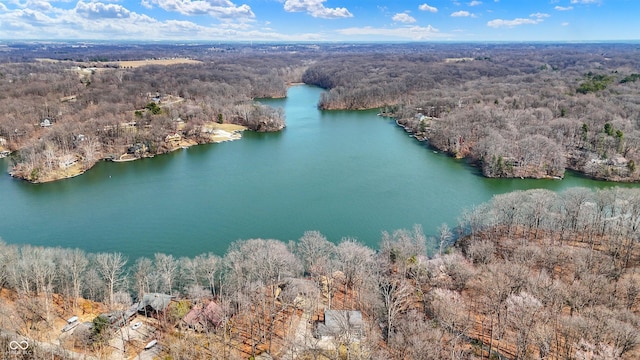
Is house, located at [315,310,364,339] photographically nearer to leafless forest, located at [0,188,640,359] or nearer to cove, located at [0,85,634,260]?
leafless forest, located at [0,188,640,359]

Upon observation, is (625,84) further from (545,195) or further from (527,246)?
(527,246)

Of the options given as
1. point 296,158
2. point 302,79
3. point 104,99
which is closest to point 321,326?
point 296,158

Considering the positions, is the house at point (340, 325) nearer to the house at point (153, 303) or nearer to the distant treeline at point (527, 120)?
the house at point (153, 303)

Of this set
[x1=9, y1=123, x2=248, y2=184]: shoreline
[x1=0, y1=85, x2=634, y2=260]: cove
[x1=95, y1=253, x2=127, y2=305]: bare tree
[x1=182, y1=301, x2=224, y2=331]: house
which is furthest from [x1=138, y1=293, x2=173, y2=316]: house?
[x1=9, y1=123, x2=248, y2=184]: shoreline

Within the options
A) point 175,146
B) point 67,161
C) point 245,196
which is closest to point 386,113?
point 175,146

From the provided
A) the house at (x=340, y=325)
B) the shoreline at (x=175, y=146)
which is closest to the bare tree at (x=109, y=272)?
the house at (x=340, y=325)

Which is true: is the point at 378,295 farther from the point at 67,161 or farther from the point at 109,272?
the point at 67,161
